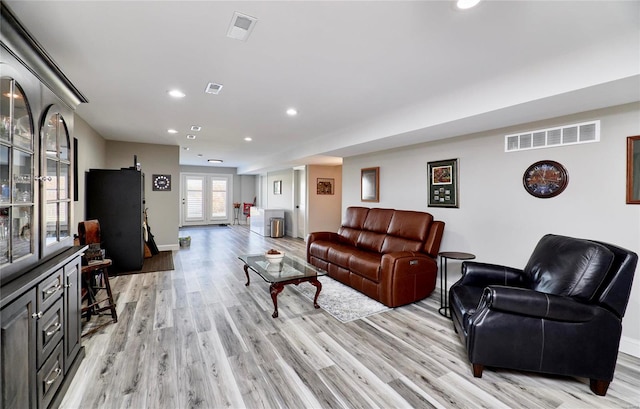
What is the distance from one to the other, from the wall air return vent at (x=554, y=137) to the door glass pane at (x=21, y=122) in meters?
4.15

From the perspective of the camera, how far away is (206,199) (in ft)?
36.9

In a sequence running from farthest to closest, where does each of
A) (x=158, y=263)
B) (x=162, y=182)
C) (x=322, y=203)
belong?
(x=322, y=203) → (x=162, y=182) → (x=158, y=263)

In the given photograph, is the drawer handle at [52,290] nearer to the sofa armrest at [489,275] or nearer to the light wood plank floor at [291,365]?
the light wood plank floor at [291,365]

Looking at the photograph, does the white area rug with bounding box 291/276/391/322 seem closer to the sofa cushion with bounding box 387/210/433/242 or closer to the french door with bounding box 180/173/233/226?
the sofa cushion with bounding box 387/210/433/242

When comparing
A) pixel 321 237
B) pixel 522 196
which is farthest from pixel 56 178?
pixel 522 196

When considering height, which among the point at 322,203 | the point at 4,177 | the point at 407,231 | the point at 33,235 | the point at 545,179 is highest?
the point at 545,179

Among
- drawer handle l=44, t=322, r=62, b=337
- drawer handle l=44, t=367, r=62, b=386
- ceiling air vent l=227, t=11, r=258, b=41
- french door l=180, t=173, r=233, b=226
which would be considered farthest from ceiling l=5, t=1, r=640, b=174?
french door l=180, t=173, r=233, b=226

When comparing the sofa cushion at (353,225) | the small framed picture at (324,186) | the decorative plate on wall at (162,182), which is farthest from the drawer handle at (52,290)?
the small framed picture at (324,186)

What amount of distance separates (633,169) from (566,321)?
5.01ft

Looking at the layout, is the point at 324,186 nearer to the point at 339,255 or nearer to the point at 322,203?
the point at 322,203

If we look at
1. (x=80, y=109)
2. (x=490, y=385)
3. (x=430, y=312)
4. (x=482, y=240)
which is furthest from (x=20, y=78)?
(x=482, y=240)

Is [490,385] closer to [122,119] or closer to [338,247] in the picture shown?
[338,247]

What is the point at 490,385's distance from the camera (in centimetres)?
203

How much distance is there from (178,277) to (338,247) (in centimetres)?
252
